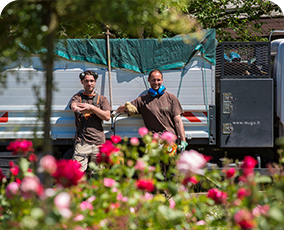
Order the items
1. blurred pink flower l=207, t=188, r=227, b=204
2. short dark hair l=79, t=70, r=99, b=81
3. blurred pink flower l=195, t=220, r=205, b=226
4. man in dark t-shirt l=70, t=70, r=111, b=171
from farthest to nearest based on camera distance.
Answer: short dark hair l=79, t=70, r=99, b=81 → man in dark t-shirt l=70, t=70, r=111, b=171 → blurred pink flower l=195, t=220, r=205, b=226 → blurred pink flower l=207, t=188, r=227, b=204

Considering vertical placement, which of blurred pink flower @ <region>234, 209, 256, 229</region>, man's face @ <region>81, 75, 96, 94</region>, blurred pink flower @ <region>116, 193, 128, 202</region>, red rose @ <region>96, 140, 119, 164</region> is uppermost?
man's face @ <region>81, 75, 96, 94</region>

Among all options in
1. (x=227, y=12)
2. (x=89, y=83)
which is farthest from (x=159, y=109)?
(x=227, y=12)

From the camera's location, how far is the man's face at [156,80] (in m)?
4.89

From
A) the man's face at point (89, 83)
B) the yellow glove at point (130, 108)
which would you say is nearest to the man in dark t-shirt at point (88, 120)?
the man's face at point (89, 83)

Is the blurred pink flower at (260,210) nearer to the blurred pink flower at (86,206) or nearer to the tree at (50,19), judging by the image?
the blurred pink flower at (86,206)

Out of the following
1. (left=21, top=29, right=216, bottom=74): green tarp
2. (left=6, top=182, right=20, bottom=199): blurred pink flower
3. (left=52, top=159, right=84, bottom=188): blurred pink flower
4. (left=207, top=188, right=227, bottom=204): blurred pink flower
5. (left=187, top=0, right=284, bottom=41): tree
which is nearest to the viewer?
(left=52, top=159, right=84, bottom=188): blurred pink flower

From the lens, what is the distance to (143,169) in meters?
2.04

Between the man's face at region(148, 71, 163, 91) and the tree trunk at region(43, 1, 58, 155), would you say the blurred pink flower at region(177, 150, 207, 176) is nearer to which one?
the tree trunk at region(43, 1, 58, 155)

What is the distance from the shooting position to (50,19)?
207 centimetres

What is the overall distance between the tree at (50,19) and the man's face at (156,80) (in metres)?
2.66

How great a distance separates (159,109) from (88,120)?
109 centimetres

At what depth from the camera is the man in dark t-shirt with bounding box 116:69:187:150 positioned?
4.89 metres

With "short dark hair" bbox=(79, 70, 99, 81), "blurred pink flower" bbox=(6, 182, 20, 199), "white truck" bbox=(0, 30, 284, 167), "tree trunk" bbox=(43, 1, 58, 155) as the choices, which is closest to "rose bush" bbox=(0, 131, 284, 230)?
"blurred pink flower" bbox=(6, 182, 20, 199)

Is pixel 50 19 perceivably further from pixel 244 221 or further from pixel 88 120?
pixel 88 120
